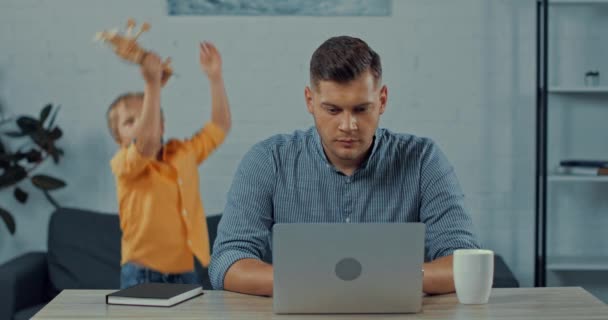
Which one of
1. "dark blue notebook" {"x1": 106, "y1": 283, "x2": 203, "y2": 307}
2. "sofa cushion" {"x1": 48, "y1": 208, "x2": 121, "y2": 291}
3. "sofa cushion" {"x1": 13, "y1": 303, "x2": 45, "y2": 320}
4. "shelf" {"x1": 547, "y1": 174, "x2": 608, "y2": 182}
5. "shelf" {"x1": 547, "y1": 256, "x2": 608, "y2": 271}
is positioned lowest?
"sofa cushion" {"x1": 13, "y1": 303, "x2": 45, "y2": 320}

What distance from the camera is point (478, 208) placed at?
12.3 feet

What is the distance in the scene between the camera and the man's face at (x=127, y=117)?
10.2ft

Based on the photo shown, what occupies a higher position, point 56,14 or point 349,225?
point 56,14

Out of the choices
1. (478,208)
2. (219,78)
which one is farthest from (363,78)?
(478,208)

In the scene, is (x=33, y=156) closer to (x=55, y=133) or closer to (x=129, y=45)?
(x=55, y=133)

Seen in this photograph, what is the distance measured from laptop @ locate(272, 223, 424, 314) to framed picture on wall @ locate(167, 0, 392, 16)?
2291 millimetres

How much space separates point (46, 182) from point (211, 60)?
2.77 feet

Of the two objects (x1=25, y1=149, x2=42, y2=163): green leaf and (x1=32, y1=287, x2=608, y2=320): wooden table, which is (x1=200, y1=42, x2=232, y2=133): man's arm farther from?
(x1=32, y1=287, x2=608, y2=320): wooden table

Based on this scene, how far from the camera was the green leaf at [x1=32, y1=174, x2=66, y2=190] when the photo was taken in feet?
11.7

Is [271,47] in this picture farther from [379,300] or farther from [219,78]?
[379,300]

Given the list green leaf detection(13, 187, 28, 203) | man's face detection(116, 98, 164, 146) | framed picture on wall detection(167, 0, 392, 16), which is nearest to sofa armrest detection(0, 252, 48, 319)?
green leaf detection(13, 187, 28, 203)

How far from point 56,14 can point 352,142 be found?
2163 mm

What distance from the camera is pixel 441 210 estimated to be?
6.83ft

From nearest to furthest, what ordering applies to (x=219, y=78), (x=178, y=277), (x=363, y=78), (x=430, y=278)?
1. (x=430, y=278)
2. (x=363, y=78)
3. (x=178, y=277)
4. (x=219, y=78)
